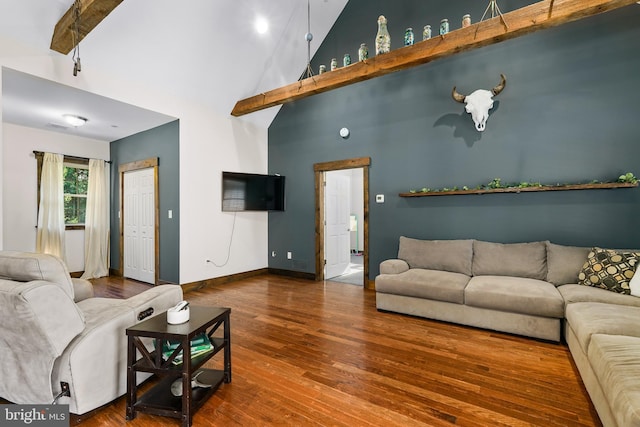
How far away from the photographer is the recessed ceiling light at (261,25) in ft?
14.0

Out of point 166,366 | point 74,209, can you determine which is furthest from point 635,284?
point 74,209

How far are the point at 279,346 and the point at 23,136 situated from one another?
5.53 metres

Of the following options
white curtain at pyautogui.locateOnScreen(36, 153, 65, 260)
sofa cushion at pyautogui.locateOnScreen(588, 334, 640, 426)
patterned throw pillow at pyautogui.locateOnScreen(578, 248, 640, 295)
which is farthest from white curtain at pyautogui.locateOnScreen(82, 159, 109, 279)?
patterned throw pillow at pyautogui.locateOnScreen(578, 248, 640, 295)

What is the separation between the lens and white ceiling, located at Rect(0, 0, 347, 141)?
3154 mm

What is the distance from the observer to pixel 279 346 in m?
2.66

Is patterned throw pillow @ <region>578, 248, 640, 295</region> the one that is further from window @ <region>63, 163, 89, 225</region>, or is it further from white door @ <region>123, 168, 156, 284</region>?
window @ <region>63, 163, 89, 225</region>

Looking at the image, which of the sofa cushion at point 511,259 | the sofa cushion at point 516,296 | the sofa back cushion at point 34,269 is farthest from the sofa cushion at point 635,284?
the sofa back cushion at point 34,269

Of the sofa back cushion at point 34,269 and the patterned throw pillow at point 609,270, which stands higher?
the sofa back cushion at point 34,269

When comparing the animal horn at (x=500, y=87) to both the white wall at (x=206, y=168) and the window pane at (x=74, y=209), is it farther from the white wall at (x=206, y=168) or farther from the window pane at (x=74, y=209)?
the window pane at (x=74, y=209)

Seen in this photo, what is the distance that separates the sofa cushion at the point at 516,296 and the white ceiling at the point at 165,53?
14.5 ft

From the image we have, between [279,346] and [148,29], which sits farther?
[148,29]

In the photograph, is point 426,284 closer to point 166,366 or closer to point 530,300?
point 530,300

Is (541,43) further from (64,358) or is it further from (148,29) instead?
(64,358)

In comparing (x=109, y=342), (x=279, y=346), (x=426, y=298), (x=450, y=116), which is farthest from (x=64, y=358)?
(x=450, y=116)
